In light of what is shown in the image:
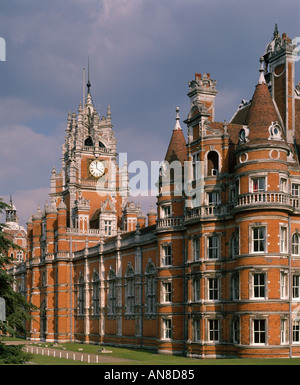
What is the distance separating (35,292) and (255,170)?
178 feet

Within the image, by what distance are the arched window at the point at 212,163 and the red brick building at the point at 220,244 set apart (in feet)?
0.25

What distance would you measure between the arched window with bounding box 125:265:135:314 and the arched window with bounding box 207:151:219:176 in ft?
65.4

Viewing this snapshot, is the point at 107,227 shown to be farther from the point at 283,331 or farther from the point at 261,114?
the point at 283,331

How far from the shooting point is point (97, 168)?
91562 millimetres

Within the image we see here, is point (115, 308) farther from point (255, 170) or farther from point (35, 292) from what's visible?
point (255, 170)

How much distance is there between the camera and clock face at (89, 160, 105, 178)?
91062mm

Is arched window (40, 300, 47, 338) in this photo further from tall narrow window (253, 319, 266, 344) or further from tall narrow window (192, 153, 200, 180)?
tall narrow window (253, 319, 266, 344)

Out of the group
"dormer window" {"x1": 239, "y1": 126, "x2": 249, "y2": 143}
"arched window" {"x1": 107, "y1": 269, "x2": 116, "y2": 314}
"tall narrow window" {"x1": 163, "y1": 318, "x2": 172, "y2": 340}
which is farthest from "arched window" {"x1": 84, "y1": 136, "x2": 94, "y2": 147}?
"dormer window" {"x1": 239, "y1": 126, "x2": 249, "y2": 143}

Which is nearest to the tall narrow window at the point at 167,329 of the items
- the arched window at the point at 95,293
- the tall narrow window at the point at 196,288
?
the tall narrow window at the point at 196,288

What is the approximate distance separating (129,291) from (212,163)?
2185 centimetres

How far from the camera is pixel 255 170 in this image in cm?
4212

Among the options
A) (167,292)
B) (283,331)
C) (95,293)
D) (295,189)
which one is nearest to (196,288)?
(167,292)

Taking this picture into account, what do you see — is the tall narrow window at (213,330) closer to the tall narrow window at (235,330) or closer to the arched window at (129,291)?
the tall narrow window at (235,330)

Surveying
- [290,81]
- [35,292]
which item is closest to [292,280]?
[290,81]
